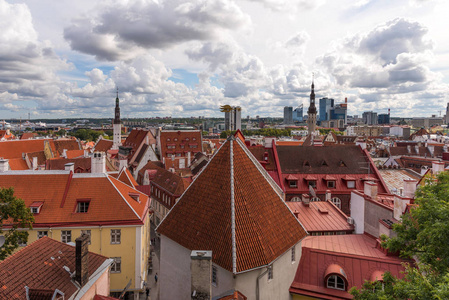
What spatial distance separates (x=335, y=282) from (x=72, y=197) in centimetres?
2104

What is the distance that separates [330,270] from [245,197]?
6.08 metres

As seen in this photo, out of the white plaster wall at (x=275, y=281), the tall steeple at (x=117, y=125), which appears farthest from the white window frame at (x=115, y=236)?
the tall steeple at (x=117, y=125)

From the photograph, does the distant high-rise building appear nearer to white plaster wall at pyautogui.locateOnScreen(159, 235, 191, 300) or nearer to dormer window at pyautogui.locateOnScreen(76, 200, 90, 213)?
white plaster wall at pyautogui.locateOnScreen(159, 235, 191, 300)

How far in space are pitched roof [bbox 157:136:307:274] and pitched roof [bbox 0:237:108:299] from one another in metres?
5.11

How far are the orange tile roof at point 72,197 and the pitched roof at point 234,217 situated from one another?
895cm

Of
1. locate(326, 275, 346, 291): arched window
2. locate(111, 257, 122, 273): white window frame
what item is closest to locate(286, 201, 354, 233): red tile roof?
locate(326, 275, 346, 291): arched window

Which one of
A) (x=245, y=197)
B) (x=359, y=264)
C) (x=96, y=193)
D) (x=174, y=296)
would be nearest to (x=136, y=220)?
(x=96, y=193)

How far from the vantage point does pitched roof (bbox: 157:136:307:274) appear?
13797 millimetres

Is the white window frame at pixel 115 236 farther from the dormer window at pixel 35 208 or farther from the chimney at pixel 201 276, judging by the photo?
the chimney at pixel 201 276

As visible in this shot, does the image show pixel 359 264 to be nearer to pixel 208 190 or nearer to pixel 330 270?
pixel 330 270

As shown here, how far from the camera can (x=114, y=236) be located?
78.1ft

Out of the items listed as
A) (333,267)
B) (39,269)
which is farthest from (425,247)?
(39,269)

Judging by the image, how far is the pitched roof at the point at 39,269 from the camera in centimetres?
1185

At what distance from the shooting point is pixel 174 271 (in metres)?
16.4
